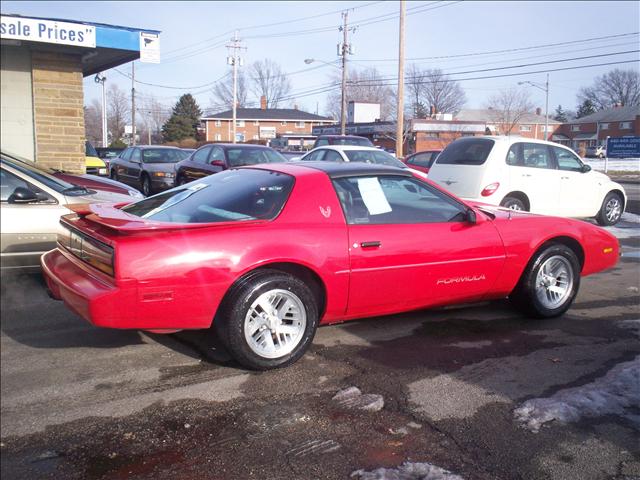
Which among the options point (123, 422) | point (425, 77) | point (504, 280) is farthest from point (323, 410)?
point (425, 77)

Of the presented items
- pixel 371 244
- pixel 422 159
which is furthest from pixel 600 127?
pixel 371 244

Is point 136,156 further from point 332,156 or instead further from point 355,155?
point 355,155

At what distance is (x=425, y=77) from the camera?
60.2 metres

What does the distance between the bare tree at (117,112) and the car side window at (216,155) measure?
9231 millimetres

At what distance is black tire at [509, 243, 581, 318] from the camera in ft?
16.1

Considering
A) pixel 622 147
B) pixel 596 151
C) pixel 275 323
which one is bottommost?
pixel 275 323

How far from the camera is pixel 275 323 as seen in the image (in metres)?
3.74

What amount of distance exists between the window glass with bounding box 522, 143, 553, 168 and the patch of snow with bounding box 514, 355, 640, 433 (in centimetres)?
646

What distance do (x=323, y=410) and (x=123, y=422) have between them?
106 centimetres

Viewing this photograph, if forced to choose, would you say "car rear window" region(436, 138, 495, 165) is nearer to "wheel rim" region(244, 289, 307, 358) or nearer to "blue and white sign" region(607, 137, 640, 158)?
"wheel rim" region(244, 289, 307, 358)

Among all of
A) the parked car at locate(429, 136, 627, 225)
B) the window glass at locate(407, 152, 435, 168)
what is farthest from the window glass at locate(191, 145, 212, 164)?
the window glass at locate(407, 152, 435, 168)

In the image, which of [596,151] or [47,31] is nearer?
[47,31]

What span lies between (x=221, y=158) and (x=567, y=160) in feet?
23.0

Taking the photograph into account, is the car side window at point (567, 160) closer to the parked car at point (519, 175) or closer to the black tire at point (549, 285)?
the parked car at point (519, 175)
